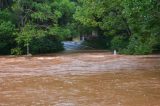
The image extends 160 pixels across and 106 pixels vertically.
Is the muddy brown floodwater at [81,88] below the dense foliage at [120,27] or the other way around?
below

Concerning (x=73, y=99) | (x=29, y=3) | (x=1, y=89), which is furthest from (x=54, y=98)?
(x=29, y=3)

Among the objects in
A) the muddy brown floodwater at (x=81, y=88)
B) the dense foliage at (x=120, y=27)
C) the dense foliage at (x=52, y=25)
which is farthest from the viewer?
the dense foliage at (x=52, y=25)

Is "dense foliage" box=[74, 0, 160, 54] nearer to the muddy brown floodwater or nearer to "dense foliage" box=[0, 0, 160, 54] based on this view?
"dense foliage" box=[0, 0, 160, 54]

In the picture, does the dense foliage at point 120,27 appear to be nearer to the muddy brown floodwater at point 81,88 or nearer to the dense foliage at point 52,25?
the dense foliage at point 52,25

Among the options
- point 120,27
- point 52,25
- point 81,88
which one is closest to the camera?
point 81,88

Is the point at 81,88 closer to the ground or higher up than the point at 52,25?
closer to the ground

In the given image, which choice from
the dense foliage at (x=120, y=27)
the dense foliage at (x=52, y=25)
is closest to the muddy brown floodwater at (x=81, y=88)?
the dense foliage at (x=120, y=27)

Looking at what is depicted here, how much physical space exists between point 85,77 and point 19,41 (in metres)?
18.6

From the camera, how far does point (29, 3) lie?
38250 millimetres

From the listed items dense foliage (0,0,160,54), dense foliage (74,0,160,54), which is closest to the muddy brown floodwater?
dense foliage (74,0,160,54)

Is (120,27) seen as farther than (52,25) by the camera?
Yes

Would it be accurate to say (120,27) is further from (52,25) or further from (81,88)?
(81,88)

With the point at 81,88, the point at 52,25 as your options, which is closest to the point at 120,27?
the point at 52,25

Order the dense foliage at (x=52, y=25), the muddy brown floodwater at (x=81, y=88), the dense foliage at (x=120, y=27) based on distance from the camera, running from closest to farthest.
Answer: the muddy brown floodwater at (x=81, y=88) → the dense foliage at (x=120, y=27) → the dense foliage at (x=52, y=25)
